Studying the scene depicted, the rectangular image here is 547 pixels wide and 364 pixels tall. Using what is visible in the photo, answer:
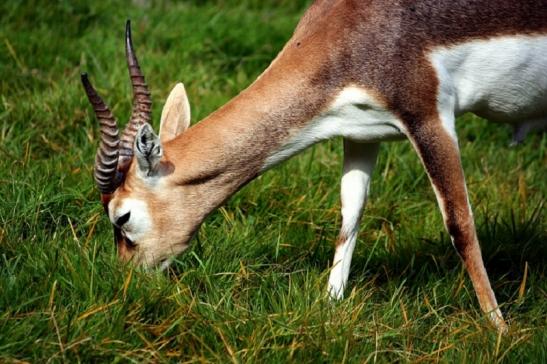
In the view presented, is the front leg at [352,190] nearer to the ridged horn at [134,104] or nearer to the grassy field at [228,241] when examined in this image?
the grassy field at [228,241]

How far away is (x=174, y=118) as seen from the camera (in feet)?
17.4

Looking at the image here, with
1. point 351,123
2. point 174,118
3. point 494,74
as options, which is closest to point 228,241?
point 174,118

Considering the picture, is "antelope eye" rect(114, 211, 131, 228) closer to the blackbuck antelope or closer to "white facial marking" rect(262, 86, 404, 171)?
the blackbuck antelope

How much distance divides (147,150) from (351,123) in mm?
955

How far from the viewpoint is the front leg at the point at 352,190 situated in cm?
544

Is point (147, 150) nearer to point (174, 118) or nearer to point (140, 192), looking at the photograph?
point (140, 192)

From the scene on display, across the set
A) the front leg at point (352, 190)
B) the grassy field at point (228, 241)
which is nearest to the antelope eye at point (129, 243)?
the grassy field at point (228, 241)

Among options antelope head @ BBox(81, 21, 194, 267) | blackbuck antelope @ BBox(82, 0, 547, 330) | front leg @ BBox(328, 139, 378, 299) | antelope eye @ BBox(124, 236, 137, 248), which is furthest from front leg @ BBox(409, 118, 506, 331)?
antelope eye @ BBox(124, 236, 137, 248)

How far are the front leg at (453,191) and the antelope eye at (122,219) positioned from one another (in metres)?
1.40

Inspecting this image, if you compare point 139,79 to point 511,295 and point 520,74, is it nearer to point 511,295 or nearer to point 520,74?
point 520,74

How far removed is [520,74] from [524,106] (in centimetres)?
20

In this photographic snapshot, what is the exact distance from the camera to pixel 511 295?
5.57 metres

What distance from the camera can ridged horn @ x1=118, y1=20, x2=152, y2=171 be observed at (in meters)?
4.93

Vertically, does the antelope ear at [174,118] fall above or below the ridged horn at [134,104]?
below
